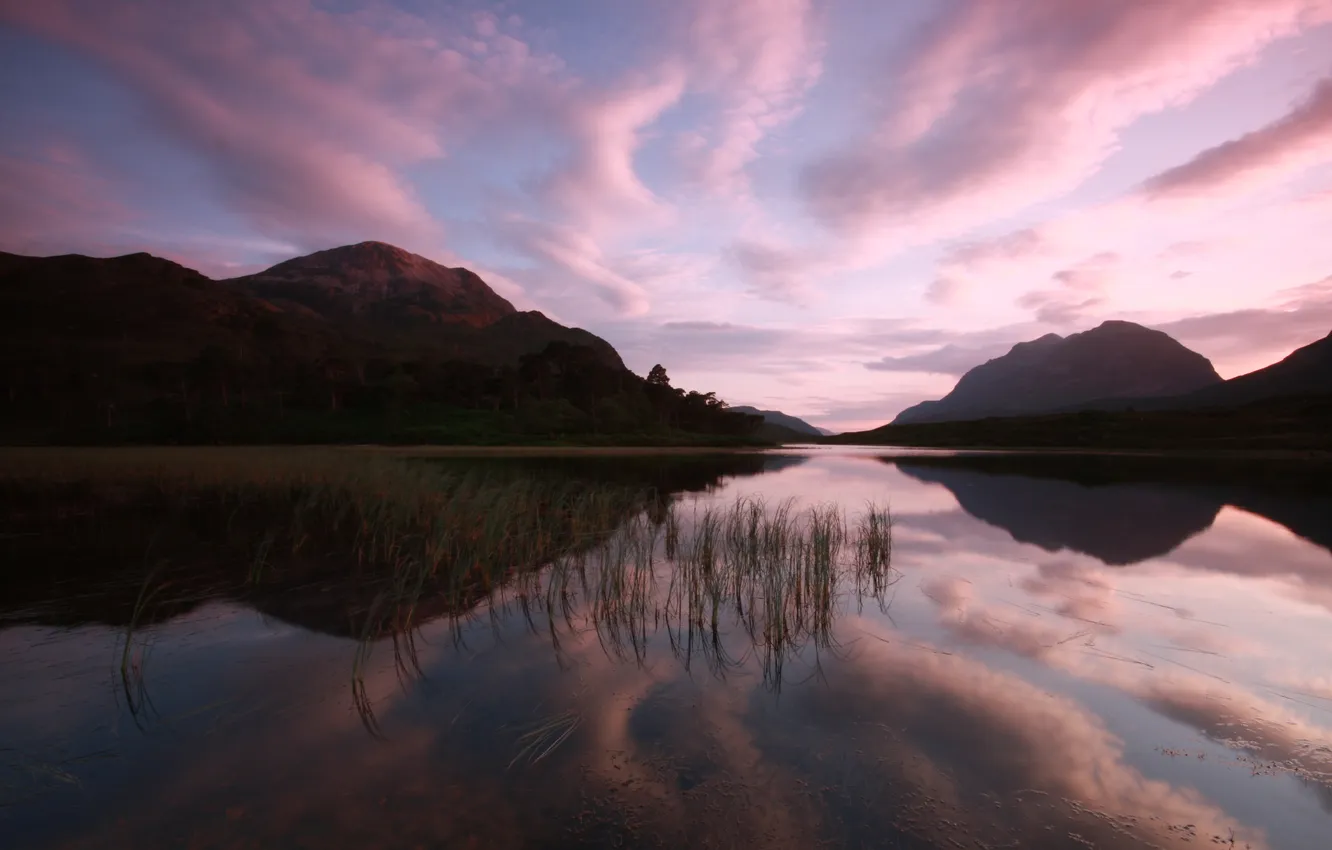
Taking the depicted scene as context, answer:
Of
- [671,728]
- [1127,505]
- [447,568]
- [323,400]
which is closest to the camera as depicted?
[671,728]

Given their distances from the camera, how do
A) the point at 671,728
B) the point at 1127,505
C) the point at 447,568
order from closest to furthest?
the point at 671,728 < the point at 447,568 < the point at 1127,505

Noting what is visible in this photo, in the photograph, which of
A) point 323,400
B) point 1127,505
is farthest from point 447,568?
point 323,400

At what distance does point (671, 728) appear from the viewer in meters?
6.20

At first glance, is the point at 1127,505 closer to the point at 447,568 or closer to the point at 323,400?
the point at 447,568

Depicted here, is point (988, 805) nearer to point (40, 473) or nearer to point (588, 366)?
point (40, 473)

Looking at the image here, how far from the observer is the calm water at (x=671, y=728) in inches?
183

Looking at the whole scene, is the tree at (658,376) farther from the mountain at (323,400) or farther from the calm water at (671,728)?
the calm water at (671,728)

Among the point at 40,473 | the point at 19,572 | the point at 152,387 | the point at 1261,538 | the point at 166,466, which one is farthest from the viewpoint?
the point at 152,387

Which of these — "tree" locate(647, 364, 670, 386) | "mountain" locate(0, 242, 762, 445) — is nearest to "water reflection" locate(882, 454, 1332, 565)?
"mountain" locate(0, 242, 762, 445)

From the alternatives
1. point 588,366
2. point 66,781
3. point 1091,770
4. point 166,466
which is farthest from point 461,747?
point 588,366

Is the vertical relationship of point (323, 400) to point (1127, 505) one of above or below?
above

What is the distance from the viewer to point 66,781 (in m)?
4.99

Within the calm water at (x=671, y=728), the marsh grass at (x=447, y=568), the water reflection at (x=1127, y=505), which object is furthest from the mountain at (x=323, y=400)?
the calm water at (x=671, y=728)

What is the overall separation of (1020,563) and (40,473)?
125ft
